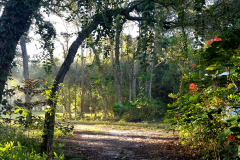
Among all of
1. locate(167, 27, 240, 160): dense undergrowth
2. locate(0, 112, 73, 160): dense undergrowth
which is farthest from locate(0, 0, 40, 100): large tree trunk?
locate(167, 27, 240, 160): dense undergrowth

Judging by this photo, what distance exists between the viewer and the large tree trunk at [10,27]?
4.20 meters

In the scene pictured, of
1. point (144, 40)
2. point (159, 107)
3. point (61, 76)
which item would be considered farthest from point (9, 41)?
point (159, 107)

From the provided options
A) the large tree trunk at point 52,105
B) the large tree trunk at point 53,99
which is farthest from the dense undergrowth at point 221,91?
the large tree trunk at point 52,105

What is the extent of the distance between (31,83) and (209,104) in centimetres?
349

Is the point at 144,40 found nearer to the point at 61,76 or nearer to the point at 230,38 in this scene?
the point at 230,38

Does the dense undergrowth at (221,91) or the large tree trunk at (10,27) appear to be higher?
the large tree trunk at (10,27)

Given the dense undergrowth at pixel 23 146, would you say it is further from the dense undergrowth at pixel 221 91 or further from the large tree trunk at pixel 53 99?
the dense undergrowth at pixel 221 91

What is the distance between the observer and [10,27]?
4230mm

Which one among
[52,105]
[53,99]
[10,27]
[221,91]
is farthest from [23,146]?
[221,91]

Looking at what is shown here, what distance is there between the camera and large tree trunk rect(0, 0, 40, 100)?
13.8ft

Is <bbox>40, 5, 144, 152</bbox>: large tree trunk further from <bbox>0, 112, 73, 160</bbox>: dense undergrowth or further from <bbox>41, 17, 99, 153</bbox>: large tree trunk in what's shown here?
<bbox>0, 112, 73, 160</bbox>: dense undergrowth

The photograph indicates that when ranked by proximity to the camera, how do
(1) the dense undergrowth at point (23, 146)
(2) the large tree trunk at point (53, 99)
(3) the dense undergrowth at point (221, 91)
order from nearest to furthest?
(3) the dense undergrowth at point (221, 91), (1) the dense undergrowth at point (23, 146), (2) the large tree trunk at point (53, 99)

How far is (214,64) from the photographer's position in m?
2.83

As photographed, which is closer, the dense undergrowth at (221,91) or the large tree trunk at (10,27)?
the dense undergrowth at (221,91)
